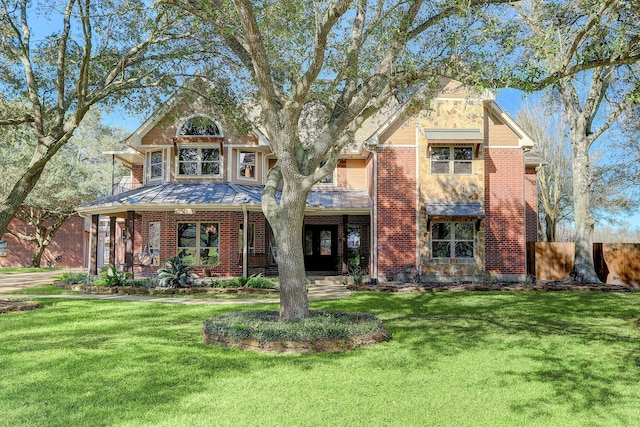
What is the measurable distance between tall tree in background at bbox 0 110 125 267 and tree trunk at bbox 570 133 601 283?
2479 cm

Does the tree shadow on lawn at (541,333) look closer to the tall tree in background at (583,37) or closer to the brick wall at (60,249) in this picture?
the tall tree in background at (583,37)

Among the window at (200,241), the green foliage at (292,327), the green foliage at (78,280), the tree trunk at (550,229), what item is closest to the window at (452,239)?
the window at (200,241)

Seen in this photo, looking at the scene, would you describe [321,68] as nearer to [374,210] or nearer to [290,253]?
[290,253]

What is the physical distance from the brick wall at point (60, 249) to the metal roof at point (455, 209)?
24219 millimetres

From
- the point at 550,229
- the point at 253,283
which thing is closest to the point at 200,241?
the point at 253,283

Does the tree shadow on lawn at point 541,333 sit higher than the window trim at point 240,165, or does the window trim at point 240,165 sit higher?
the window trim at point 240,165

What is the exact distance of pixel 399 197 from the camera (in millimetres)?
18188

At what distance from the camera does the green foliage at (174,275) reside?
15039 millimetres

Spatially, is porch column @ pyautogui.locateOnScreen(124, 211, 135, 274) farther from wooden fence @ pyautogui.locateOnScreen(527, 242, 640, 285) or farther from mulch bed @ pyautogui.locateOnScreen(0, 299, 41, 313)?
wooden fence @ pyautogui.locateOnScreen(527, 242, 640, 285)

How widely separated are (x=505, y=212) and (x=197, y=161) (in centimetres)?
1237

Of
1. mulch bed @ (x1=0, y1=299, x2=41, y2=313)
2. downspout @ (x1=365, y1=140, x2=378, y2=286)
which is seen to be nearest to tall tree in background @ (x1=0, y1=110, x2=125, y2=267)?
mulch bed @ (x1=0, y1=299, x2=41, y2=313)

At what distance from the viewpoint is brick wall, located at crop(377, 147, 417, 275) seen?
1802cm

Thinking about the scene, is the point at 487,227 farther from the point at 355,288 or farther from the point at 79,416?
the point at 79,416

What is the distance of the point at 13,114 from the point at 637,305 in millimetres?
18025
